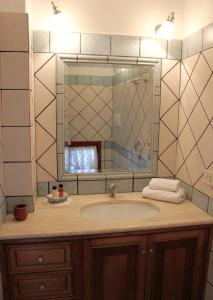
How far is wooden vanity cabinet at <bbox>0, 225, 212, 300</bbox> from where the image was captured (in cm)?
131

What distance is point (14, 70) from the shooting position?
138 centimetres

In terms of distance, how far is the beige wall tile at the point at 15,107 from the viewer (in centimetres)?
140

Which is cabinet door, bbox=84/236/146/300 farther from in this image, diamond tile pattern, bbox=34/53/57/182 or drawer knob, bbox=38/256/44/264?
diamond tile pattern, bbox=34/53/57/182

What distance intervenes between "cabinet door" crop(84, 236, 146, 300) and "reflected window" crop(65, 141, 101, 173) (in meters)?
0.58

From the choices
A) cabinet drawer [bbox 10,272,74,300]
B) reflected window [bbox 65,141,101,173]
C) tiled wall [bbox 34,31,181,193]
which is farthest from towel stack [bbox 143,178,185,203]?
cabinet drawer [bbox 10,272,74,300]

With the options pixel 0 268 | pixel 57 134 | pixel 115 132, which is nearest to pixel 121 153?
pixel 115 132

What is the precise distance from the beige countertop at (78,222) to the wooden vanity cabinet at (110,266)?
1.6 inches

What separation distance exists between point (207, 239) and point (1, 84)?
1.39 meters

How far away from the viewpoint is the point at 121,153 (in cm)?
182

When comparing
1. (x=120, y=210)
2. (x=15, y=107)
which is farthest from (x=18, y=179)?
(x=120, y=210)

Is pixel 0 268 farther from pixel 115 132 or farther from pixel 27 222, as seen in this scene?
pixel 115 132

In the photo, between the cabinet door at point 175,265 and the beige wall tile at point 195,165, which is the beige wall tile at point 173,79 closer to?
the beige wall tile at point 195,165

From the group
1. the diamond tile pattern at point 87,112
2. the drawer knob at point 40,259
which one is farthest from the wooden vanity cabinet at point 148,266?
the diamond tile pattern at point 87,112

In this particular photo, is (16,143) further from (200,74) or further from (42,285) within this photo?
(200,74)
